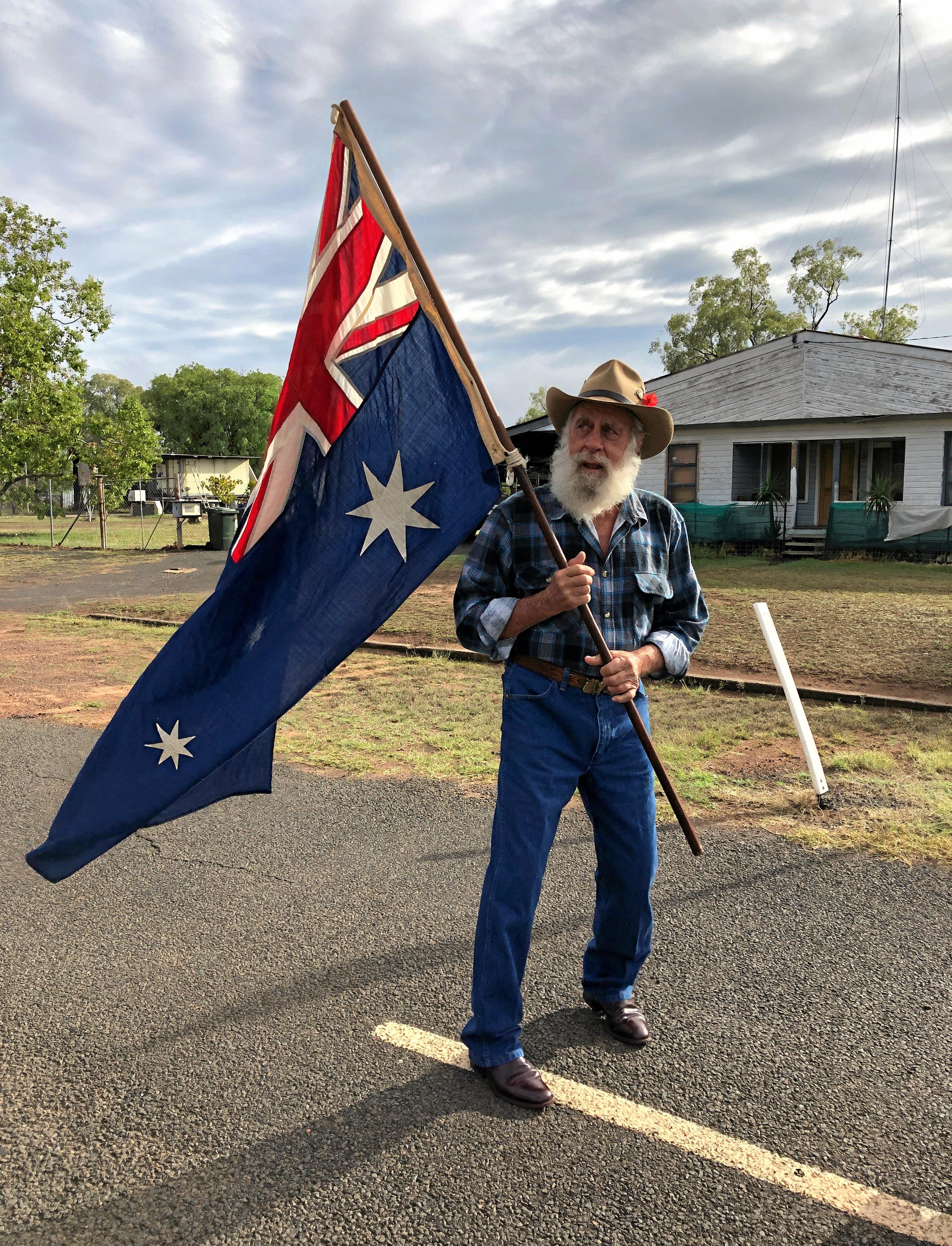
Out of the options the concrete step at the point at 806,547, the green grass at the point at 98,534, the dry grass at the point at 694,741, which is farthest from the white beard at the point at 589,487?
the green grass at the point at 98,534

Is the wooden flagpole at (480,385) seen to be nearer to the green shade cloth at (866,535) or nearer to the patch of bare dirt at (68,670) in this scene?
the patch of bare dirt at (68,670)

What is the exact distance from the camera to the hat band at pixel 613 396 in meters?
2.78

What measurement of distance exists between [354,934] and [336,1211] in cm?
152

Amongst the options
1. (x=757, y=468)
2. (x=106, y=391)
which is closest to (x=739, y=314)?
(x=757, y=468)

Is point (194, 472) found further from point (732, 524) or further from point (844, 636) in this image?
point (844, 636)

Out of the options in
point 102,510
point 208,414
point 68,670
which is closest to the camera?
point 68,670

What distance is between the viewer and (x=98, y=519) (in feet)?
143

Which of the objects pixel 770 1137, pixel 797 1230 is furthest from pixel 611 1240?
pixel 770 1137

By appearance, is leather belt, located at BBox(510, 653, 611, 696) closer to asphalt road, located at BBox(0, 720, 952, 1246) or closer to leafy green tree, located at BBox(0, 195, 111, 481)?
asphalt road, located at BBox(0, 720, 952, 1246)

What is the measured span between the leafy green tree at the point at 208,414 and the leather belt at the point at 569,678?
88046 mm

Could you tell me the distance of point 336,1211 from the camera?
227 centimetres

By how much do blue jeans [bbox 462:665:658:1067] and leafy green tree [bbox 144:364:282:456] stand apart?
289 ft

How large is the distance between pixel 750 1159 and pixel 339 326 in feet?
8.85

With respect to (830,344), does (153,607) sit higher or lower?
lower
